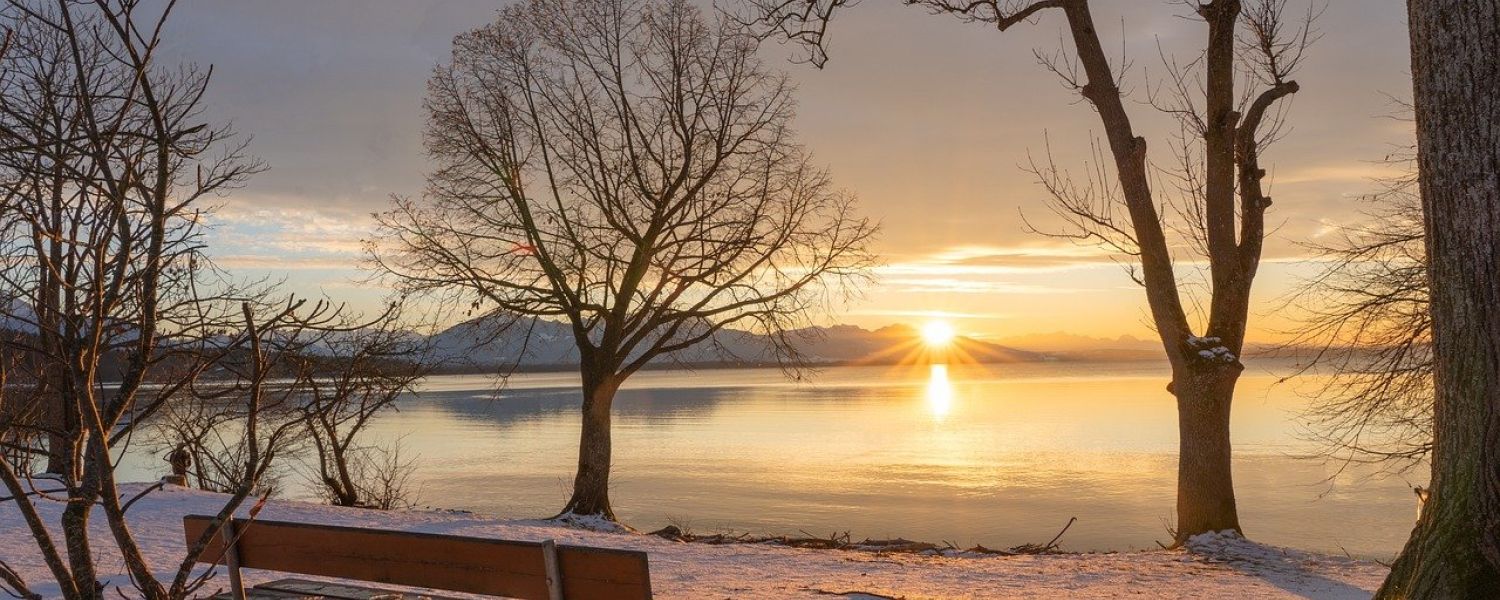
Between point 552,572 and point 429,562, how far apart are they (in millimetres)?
804

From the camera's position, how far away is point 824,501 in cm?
2722

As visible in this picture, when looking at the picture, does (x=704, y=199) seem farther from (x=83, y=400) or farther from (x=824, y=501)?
(x=83, y=400)

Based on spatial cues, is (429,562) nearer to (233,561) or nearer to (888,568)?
(233,561)

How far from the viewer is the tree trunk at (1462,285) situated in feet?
18.9

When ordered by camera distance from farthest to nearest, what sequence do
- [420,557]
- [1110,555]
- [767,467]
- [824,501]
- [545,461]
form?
[545,461]
[767,467]
[824,501]
[1110,555]
[420,557]

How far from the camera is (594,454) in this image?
56.3ft

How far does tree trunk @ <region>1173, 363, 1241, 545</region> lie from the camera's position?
12.0m

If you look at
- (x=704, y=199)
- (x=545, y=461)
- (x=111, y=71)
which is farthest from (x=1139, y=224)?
(x=545, y=461)

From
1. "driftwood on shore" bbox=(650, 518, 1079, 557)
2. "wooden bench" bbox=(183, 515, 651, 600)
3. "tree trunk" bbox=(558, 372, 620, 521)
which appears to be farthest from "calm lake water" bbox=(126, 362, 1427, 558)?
"wooden bench" bbox=(183, 515, 651, 600)

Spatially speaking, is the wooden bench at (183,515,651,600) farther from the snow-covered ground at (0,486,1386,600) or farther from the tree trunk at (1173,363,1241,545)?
the tree trunk at (1173,363,1241,545)

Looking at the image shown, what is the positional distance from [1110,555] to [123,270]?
1065 centimetres

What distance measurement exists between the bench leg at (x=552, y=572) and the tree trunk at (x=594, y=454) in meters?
11.5

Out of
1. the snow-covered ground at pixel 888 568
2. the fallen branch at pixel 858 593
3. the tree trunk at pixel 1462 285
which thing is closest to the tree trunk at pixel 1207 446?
the snow-covered ground at pixel 888 568

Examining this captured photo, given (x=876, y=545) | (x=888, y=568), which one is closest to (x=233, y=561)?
(x=888, y=568)
